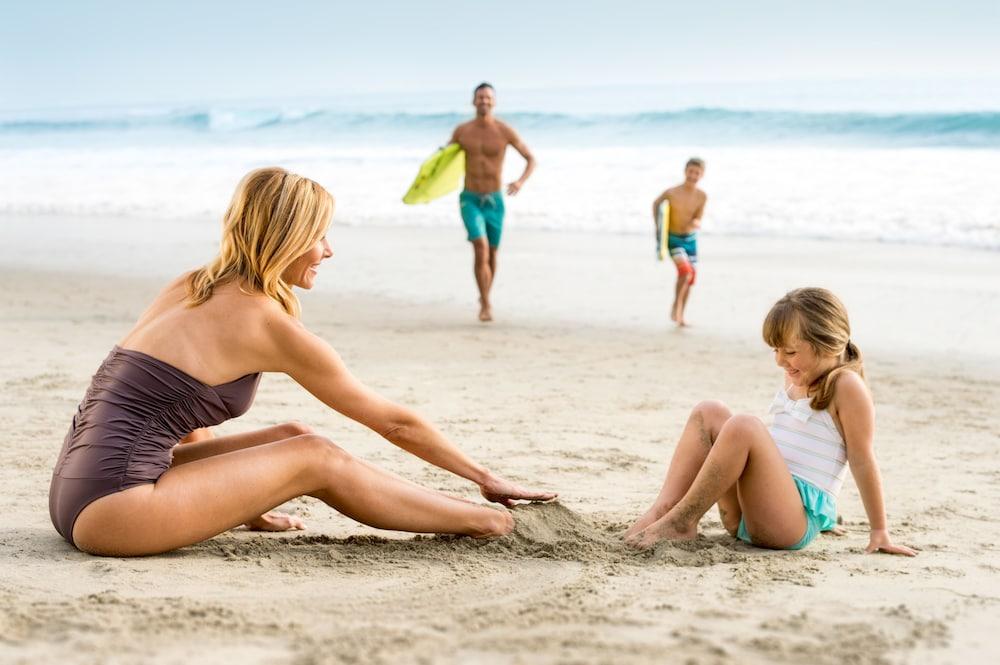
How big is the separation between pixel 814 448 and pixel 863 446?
0.17 metres

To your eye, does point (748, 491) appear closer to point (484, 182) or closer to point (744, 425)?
point (744, 425)

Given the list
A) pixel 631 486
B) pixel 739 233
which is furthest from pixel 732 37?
pixel 631 486

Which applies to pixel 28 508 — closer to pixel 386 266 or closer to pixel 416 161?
pixel 386 266

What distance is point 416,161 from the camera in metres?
28.1

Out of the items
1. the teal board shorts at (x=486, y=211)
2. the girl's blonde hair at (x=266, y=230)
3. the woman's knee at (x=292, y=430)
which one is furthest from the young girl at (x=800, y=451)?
the teal board shorts at (x=486, y=211)

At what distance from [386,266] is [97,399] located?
30.0 ft

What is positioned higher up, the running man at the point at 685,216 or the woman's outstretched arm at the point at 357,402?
the running man at the point at 685,216

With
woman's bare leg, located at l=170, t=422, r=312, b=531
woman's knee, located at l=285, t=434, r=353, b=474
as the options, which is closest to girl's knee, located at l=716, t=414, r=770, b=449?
woman's knee, located at l=285, t=434, r=353, b=474

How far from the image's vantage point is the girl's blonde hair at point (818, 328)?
3742 mm

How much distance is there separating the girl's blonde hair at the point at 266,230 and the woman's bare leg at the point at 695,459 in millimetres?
1547

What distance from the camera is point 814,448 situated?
387cm

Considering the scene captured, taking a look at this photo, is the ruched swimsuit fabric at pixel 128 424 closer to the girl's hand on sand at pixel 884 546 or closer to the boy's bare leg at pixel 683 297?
the girl's hand on sand at pixel 884 546

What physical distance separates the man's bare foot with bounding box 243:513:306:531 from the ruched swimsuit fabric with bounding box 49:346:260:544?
2.25ft

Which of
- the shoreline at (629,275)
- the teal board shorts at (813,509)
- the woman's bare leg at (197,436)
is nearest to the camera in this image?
the teal board shorts at (813,509)
